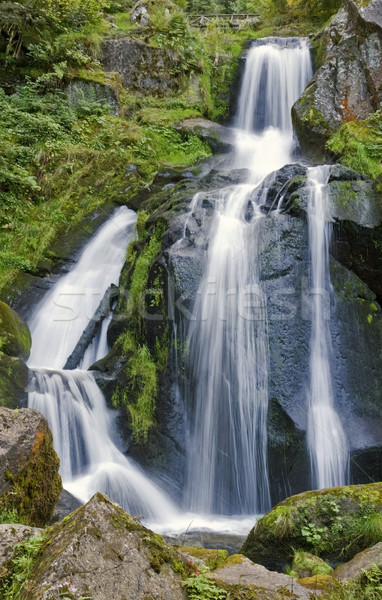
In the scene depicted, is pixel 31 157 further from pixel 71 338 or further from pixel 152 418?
pixel 152 418

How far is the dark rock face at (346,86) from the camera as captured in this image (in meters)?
11.2

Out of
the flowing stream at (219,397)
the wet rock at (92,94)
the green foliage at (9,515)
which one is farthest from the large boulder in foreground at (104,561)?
the wet rock at (92,94)

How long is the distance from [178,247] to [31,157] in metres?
5.47

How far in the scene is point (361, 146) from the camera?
9070 millimetres

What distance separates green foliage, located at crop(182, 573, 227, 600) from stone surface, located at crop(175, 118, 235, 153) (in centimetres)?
1145

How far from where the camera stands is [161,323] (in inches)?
275

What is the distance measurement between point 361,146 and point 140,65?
26.6ft

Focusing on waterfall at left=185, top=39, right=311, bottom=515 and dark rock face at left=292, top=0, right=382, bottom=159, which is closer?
waterfall at left=185, top=39, right=311, bottom=515

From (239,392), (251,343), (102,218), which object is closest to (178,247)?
(251,343)

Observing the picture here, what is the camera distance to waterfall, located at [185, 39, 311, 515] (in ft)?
19.7

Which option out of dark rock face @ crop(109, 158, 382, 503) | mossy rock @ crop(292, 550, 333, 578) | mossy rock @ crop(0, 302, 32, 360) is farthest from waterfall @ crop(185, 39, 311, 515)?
mossy rock @ crop(0, 302, 32, 360)

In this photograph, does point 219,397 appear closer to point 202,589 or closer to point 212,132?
point 202,589

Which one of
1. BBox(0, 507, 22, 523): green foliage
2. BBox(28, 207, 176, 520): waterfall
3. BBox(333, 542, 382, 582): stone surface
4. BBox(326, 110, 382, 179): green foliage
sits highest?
BBox(326, 110, 382, 179): green foliage

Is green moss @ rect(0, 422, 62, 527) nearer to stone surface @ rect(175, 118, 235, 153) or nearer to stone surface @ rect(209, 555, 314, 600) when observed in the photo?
stone surface @ rect(209, 555, 314, 600)
